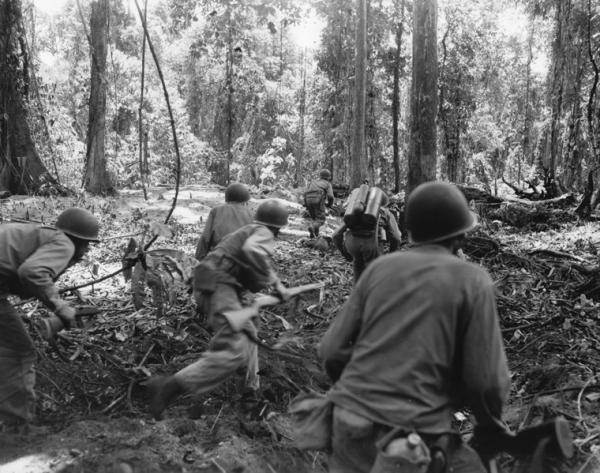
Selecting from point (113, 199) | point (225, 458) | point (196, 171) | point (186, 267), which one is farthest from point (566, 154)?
point (196, 171)

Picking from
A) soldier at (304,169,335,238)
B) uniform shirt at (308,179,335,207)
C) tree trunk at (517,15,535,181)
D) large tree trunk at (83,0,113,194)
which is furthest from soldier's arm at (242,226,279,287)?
tree trunk at (517,15,535,181)

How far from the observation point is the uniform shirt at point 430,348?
1960 mm

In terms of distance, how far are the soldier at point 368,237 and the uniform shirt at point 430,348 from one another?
14.2ft

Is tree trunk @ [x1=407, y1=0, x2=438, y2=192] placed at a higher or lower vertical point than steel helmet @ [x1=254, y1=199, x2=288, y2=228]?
higher

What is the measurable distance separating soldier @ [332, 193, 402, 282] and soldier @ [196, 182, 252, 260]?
1.21 metres

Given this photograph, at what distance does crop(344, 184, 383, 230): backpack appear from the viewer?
628cm

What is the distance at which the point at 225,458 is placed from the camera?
12.9ft

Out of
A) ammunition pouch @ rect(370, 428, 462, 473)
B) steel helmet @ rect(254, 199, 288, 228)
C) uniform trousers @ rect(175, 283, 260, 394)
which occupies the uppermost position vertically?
steel helmet @ rect(254, 199, 288, 228)

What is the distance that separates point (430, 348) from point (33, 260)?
116 inches

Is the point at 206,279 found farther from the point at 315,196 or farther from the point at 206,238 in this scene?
the point at 315,196

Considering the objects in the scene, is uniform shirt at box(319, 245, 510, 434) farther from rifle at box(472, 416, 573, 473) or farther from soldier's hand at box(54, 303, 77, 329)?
soldier's hand at box(54, 303, 77, 329)

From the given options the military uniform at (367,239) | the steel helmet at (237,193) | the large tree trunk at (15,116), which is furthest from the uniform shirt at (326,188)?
the steel helmet at (237,193)

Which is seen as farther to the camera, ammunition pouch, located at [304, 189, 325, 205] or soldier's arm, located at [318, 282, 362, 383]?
ammunition pouch, located at [304, 189, 325, 205]

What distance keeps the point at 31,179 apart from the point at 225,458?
37.3 ft
